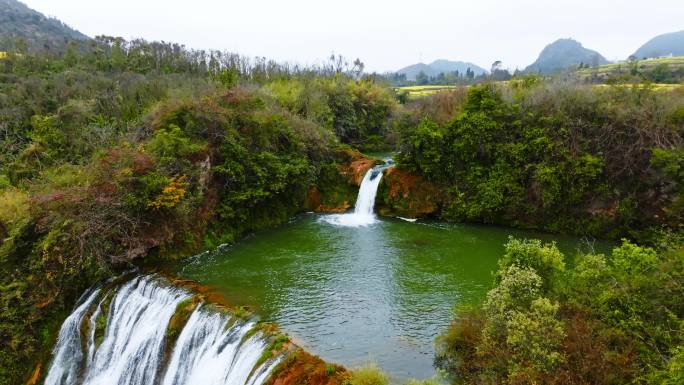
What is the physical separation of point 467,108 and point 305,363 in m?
18.1

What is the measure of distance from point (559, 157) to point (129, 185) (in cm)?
2003

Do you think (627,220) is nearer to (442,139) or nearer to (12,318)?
(442,139)

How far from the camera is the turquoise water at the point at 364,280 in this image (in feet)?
40.7

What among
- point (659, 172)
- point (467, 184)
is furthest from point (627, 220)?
point (467, 184)

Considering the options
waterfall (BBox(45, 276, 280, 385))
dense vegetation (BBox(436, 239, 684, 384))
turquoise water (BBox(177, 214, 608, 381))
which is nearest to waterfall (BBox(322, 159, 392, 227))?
turquoise water (BBox(177, 214, 608, 381))

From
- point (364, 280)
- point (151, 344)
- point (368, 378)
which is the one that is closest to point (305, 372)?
point (368, 378)

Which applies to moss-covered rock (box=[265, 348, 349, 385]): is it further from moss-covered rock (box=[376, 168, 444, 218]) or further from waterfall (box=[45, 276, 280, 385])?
moss-covered rock (box=[376, 168, 444, 218])

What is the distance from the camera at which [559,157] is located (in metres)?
21.7

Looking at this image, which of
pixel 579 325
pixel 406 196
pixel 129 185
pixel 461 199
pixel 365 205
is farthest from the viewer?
pixel 365 205

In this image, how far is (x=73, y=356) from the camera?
577 inches

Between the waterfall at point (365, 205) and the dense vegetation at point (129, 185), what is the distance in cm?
240

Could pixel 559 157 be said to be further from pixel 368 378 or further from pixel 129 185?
pixel 129 185

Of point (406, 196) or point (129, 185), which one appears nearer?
point (129, 185)

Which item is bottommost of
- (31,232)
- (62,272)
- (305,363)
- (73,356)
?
(73,356)
